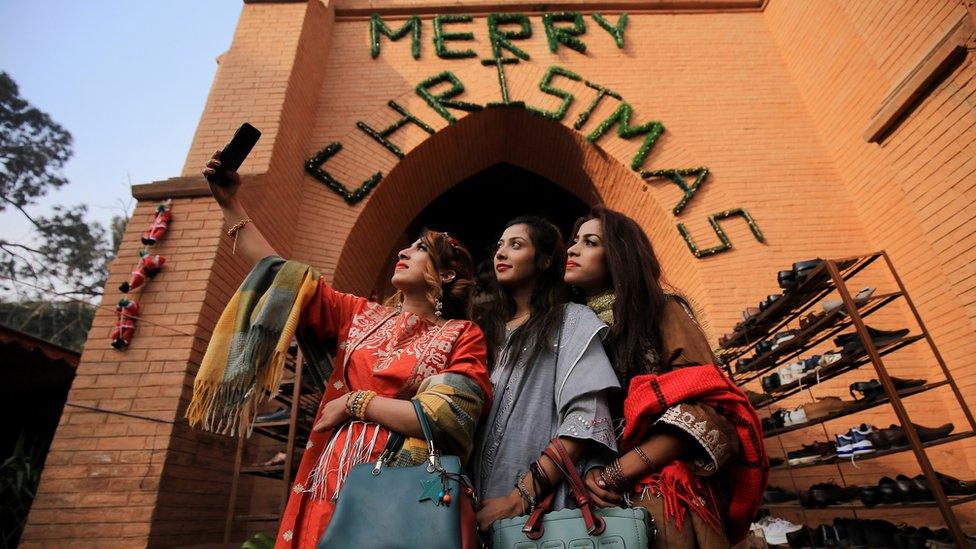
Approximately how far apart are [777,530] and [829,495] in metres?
0.51

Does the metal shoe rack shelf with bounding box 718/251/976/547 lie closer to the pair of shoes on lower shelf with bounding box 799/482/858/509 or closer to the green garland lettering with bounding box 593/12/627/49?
the pair of shoes on lower shelf with bounding box 799/482/858/509

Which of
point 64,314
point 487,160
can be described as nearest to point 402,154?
point 487,160

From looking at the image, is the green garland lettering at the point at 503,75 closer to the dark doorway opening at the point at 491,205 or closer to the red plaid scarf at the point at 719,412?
the dark doorway opening at the point at 491,205

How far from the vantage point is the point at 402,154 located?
5719 millimetres

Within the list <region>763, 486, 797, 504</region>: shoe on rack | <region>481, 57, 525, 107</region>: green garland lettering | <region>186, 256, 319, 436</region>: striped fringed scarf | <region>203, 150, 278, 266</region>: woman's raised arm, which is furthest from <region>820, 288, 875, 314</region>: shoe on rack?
<region>481, 57, 525, 107</region>: green garland lettering

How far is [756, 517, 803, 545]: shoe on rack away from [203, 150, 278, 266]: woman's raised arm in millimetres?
4241

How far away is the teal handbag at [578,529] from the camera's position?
1.30m

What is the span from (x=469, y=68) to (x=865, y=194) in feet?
15.3

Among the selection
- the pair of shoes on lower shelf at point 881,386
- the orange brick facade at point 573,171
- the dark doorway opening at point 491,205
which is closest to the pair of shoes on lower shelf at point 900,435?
the pair of shoes on lower shelf at point 881,386

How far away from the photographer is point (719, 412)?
156cm

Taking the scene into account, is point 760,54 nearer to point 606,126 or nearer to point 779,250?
point 606,126

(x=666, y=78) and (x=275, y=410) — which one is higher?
(x=666, y=78)

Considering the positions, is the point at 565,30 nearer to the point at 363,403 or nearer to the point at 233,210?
the point at 233,210

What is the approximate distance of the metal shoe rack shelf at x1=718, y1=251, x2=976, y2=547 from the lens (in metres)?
3.08
